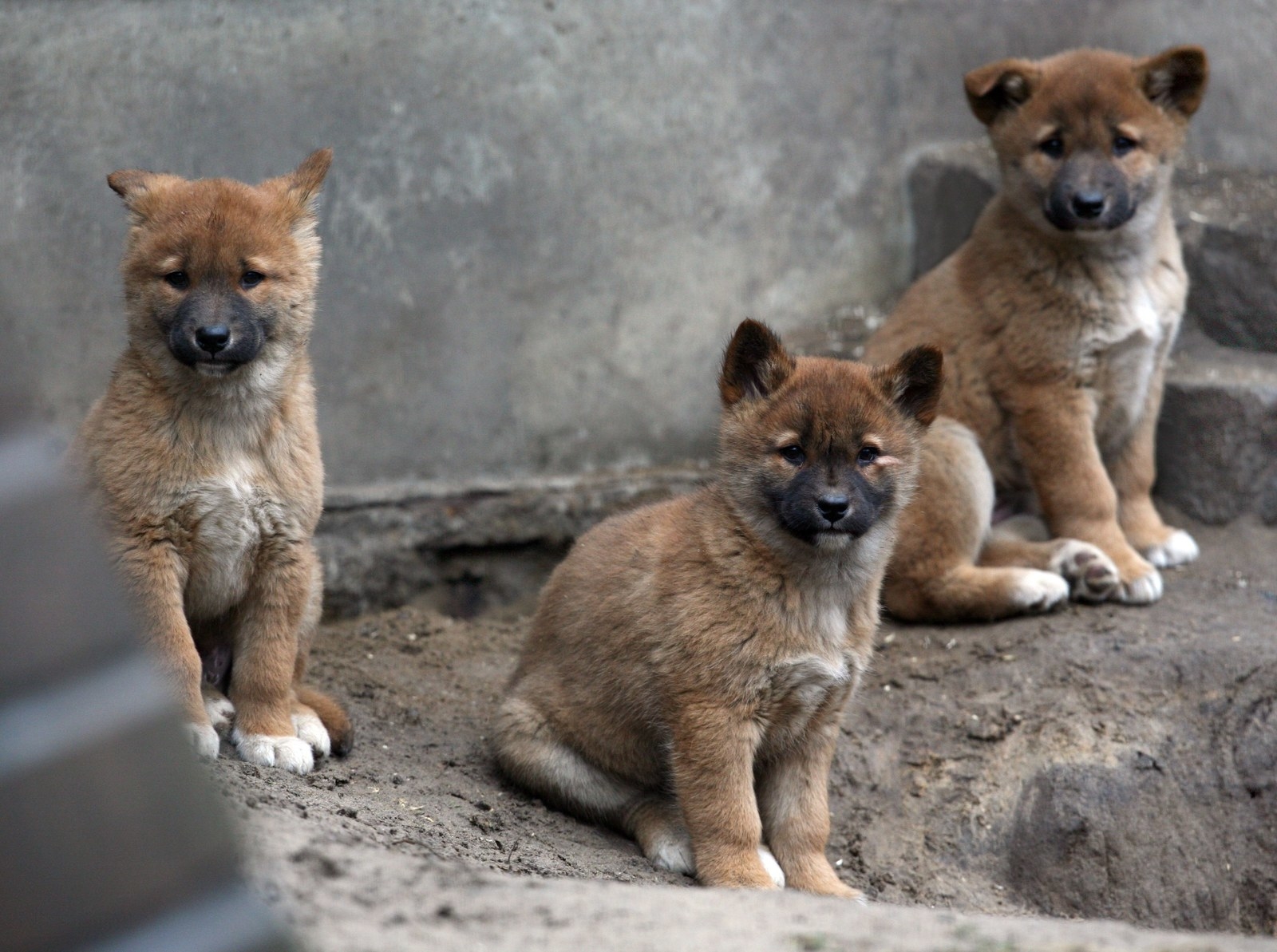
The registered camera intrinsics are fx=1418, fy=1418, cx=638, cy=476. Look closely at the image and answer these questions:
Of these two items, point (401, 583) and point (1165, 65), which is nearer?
point (1165, 65)

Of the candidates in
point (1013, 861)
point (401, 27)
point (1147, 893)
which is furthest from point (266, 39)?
point (1147, 893)

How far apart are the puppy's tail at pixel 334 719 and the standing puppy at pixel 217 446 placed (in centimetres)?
15

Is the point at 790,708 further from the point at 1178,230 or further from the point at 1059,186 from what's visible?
the point at 1178,230

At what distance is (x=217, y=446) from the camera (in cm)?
452

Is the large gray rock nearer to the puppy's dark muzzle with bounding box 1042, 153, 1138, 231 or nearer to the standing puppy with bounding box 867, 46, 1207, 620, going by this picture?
the standing puppy with bounding box 867, 46, 1207, 620

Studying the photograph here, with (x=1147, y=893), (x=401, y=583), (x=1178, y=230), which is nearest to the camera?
(x=1147, y=893)

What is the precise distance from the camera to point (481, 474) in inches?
276

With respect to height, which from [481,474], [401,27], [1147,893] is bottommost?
[1147,893]

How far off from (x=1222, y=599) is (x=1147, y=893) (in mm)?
1567

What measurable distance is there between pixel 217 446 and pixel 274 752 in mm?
991

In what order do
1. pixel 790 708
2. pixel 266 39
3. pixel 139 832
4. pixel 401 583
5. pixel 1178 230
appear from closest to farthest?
pixel 139 832 < pixel 790 708 < pixel 266 39 < pixel 401 583 < pixel 1178 230

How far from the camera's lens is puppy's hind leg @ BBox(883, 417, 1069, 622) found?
6.14 meters

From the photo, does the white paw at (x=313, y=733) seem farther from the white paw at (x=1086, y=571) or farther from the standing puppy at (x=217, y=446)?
the white paw at (x=1086, y=571)

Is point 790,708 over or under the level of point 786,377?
under
